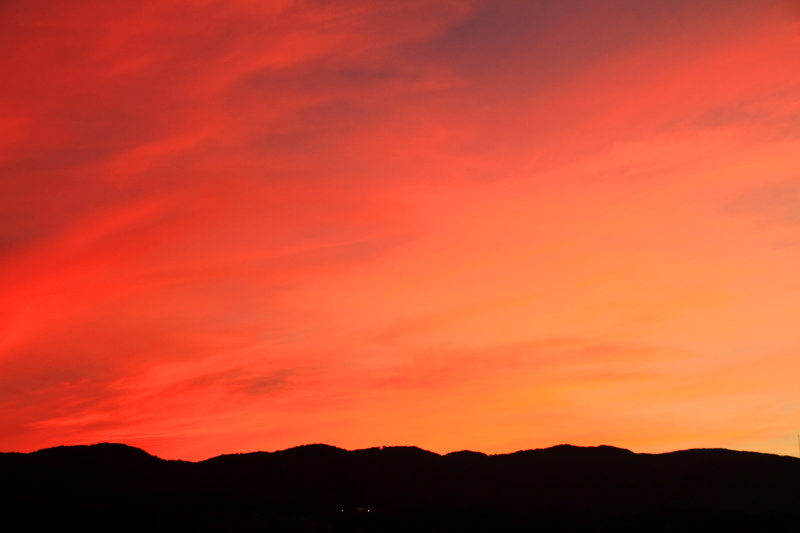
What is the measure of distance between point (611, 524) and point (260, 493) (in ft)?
99.6

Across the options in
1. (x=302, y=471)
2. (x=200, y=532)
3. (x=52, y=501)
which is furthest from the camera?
(x=302, y=471)

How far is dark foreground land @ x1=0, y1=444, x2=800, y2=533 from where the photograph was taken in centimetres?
5744

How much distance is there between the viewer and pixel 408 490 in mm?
74688

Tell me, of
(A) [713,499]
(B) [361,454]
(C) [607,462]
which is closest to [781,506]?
(A) [713,499]

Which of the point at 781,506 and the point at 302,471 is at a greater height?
the point at 302,471

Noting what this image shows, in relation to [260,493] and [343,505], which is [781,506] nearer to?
[343,505]

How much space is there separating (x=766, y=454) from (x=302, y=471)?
4587 centimetres

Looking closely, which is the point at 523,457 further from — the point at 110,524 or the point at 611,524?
the point at 110,524

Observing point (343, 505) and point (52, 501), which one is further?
point (343, 505)

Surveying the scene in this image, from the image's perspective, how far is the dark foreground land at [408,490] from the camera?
188ft

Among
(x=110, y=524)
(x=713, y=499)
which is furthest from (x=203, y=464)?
(x=713, y=499)

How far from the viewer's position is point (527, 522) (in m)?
60.8

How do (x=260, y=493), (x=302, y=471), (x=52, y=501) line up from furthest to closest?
(x=302, y=471) < (x=260, y=493) < (x=52, y=501)

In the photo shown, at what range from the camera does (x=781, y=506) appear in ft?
231
